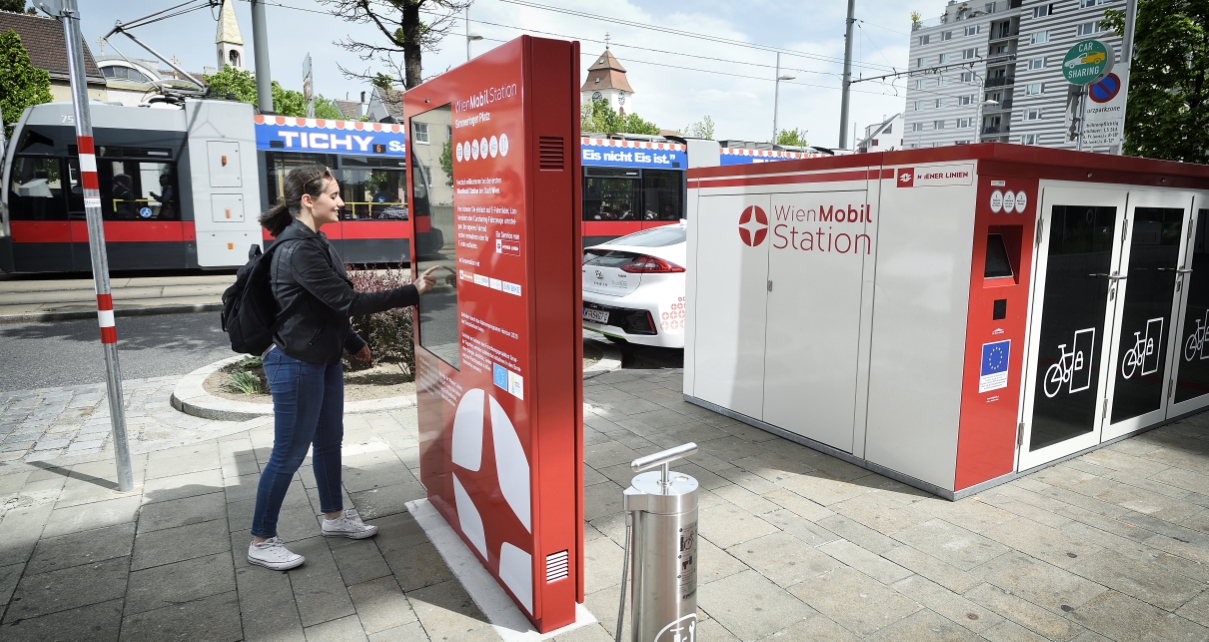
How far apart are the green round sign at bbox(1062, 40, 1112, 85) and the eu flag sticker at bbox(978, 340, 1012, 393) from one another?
5345 millimetres

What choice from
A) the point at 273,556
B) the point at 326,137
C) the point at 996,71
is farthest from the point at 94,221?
the point at 996,71

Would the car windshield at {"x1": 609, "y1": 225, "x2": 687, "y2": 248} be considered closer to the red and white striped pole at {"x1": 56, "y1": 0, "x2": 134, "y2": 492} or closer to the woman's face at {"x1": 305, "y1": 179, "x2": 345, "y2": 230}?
the woman's face at {"x1": 305, "y1": 179, "x2": 345, "y2": 230}

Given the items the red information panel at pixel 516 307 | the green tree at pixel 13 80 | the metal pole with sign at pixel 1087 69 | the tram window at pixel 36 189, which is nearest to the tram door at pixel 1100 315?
the metal pole with sign at pixel 1087 69

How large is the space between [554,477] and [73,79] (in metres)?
3.44

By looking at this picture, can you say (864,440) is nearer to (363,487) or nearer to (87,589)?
(363,487)

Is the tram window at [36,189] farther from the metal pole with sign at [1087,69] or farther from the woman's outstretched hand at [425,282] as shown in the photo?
the metal pole with sign at [1087,69]

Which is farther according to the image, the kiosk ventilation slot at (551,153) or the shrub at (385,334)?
the shrub at (385,334)

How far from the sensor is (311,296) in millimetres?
3209

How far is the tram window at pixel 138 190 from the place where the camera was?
541 inches

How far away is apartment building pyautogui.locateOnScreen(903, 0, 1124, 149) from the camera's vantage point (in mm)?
62719

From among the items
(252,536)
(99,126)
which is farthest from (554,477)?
(99,126)

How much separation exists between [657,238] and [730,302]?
2464mm

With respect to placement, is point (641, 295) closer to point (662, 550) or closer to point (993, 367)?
point (993, 367)

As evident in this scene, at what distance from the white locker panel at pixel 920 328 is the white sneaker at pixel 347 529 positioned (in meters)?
3.06
